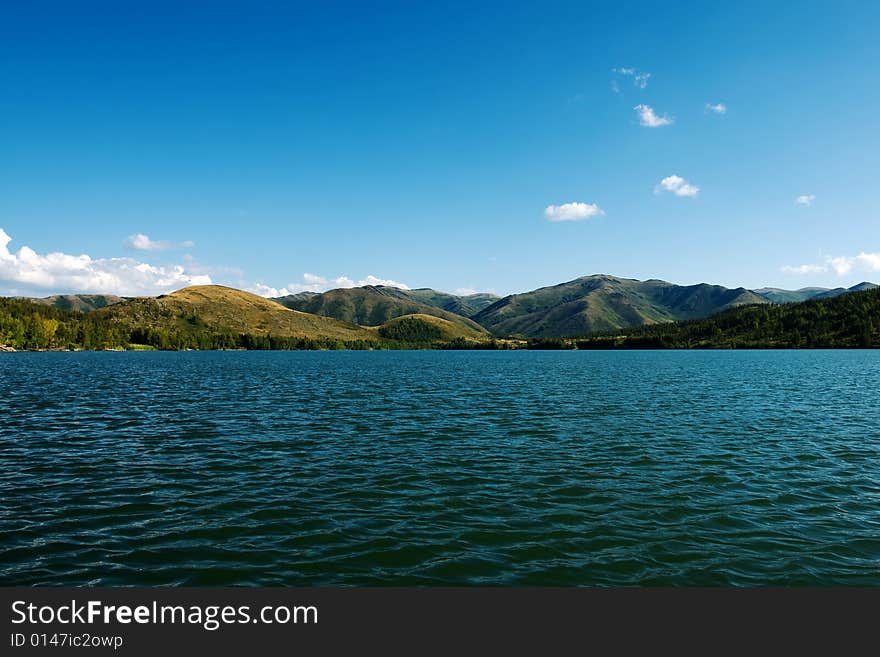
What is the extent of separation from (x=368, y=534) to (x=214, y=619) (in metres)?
8.42

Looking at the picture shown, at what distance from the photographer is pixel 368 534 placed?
22109 millimetres

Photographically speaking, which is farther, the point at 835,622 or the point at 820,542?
the point at 820,542

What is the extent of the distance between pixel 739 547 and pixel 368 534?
51.2 feet

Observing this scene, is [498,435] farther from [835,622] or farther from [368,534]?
[835,622]

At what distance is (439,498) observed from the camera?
27.2m

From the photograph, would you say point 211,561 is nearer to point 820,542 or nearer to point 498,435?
point 820,542

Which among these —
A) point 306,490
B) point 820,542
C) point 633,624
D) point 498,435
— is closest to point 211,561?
point 306,490

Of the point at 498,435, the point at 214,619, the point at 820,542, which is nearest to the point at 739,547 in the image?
the point at 820,542

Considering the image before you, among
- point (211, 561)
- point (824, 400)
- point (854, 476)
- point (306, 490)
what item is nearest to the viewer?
point (211, 561)

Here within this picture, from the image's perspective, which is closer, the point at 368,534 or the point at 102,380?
the point at 368,534

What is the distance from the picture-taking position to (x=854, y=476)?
31.3 metres

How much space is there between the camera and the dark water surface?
19.1 m

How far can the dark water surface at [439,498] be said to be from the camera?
750 inches

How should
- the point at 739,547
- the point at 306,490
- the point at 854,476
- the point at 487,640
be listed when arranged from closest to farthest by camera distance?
1. the point at 487,640
2. the point at 739,547
3. the point at 306,490
4. the point at 854,476
